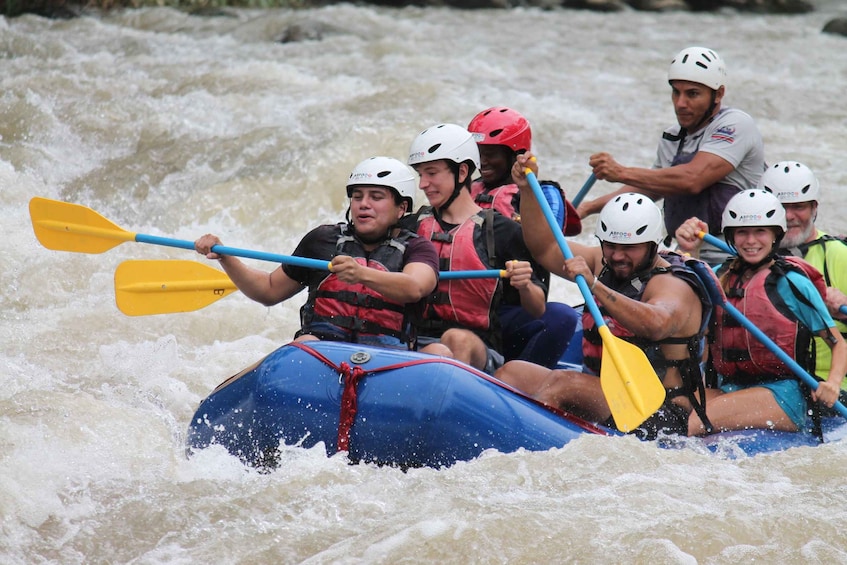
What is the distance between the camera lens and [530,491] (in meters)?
4.38

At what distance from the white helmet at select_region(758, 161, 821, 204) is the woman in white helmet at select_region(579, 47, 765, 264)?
25 centimetres

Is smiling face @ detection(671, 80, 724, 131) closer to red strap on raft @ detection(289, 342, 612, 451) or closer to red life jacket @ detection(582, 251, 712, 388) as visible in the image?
red life jacket @ detection(582, 251, 712, 388)

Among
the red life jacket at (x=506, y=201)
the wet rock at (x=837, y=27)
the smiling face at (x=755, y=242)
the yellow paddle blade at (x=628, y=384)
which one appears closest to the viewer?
the yellow paddle blade at (x=628, y=384)

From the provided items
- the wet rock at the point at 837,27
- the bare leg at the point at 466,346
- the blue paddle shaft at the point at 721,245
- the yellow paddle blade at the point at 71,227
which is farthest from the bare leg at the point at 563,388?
the wet rock at the point at 837,27

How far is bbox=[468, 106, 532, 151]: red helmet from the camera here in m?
5.39

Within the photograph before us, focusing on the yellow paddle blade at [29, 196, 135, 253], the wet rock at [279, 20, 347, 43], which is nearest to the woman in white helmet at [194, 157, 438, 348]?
the yellow paddle blade at [29, 196, 135, 253]

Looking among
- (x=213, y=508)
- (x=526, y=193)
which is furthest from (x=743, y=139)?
(x=213, y=508)

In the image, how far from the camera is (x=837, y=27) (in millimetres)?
16875

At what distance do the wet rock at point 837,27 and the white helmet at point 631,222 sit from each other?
13.5 metres

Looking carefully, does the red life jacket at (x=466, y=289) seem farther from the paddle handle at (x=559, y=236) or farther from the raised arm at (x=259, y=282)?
the raised arm at (x=259, y=282)

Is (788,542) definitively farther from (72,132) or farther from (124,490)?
(72,132)

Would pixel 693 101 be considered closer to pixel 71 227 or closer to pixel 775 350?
pixel 775 350

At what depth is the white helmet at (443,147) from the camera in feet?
16.1

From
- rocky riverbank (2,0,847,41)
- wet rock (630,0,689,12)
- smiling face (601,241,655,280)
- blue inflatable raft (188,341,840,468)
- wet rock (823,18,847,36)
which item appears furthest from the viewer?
wet rock (630,0,689,12)
